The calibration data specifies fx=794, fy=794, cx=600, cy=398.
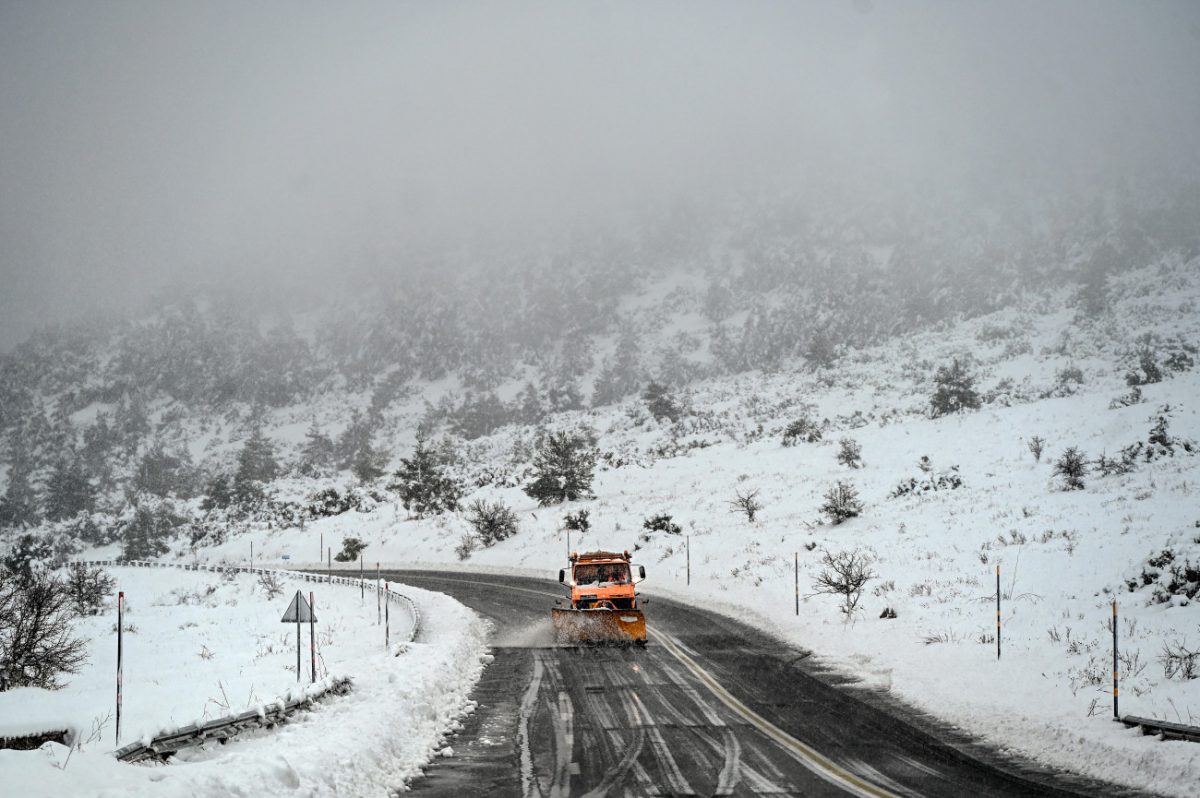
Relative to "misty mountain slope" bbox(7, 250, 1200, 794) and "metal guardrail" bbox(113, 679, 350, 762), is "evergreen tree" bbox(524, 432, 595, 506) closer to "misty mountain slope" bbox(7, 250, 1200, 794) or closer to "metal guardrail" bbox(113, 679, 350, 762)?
"misty mountain slope" bbox(7, 250, 1200, 794)

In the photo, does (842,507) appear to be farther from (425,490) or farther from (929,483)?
(425,490)

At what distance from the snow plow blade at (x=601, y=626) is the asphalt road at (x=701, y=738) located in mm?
624

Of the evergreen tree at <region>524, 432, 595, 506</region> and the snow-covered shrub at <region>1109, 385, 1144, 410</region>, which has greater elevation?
the snow-covered shrub at <region>1109, 385, 1144, 410</region>

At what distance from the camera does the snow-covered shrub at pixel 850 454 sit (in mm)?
36125

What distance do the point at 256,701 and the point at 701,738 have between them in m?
5.73

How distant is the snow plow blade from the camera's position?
1653 centimetres

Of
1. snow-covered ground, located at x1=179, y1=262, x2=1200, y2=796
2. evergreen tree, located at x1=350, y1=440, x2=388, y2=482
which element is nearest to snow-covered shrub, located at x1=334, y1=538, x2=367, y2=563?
snow-covered ground, located at x1=179, y1=262, x2=1200, y2=796

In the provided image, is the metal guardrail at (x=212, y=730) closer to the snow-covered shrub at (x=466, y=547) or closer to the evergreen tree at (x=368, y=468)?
the snow-covered shrub at (x=466, y=547)

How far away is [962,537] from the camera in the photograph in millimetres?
22031

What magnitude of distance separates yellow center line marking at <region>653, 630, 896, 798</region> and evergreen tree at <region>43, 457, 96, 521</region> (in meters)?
86.0

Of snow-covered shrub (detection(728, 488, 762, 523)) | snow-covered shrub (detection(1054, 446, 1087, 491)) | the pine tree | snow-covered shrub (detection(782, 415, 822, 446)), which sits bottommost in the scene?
the pine tree

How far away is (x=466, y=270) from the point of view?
19375 cm

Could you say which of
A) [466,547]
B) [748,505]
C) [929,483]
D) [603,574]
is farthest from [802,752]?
[466,547]

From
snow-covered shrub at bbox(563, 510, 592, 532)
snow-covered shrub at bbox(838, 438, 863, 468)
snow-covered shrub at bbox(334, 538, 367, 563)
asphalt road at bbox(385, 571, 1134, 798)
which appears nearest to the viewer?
asphalt road at bbox(385, 571, 1134, 798)
